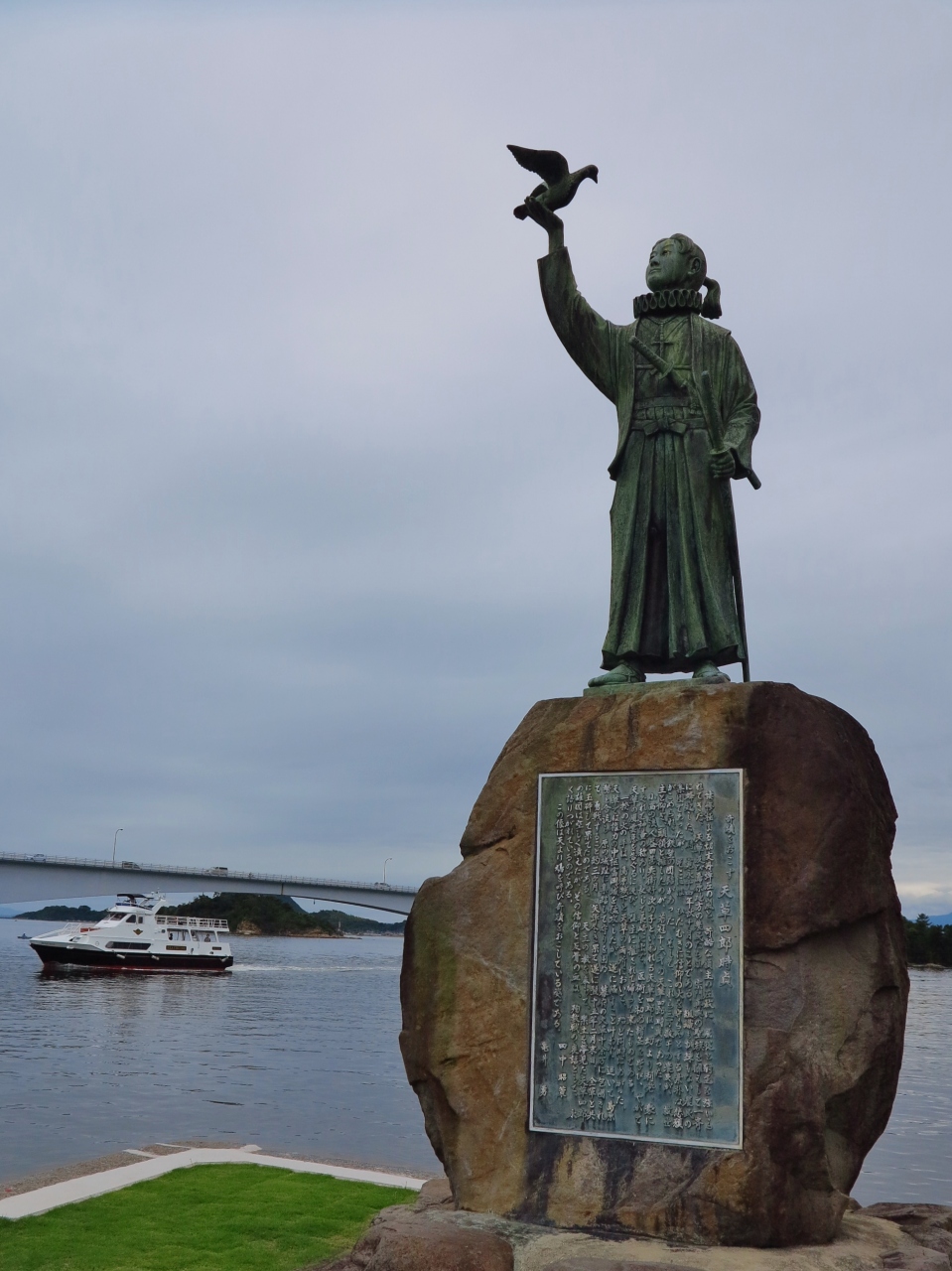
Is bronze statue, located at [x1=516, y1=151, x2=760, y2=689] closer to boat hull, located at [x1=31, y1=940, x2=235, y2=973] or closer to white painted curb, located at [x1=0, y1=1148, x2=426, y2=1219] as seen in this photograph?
white painted curb, located at [x1=0, y1=1148, x2=426, y2=1219]

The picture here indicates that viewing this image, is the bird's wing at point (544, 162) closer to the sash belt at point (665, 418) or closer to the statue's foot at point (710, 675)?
the sash belt at point (665, 418)

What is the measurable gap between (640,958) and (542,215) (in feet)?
13.3

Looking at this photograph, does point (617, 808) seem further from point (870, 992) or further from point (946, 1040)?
point (946, 1040)

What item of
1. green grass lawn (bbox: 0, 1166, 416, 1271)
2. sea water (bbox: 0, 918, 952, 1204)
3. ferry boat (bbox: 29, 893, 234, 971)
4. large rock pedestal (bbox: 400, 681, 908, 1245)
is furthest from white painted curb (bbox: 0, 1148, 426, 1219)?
ferry boat (bbox: 29, 893, 234, 971)

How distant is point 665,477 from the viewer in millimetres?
6512

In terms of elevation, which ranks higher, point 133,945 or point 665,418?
point 665,418

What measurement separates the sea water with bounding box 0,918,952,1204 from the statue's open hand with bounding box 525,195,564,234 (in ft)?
30.6

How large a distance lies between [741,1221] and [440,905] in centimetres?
200

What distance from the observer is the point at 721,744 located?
5.53 metres

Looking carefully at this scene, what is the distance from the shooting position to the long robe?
6.28 metres

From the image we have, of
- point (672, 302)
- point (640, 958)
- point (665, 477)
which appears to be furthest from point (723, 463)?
point (640, 958)

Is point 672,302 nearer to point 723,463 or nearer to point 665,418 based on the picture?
point 665,418

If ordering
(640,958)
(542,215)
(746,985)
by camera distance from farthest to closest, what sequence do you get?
(542,215)
(640,958)
(746,985)

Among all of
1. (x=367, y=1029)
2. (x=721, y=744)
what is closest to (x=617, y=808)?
(x=721, y=744)
